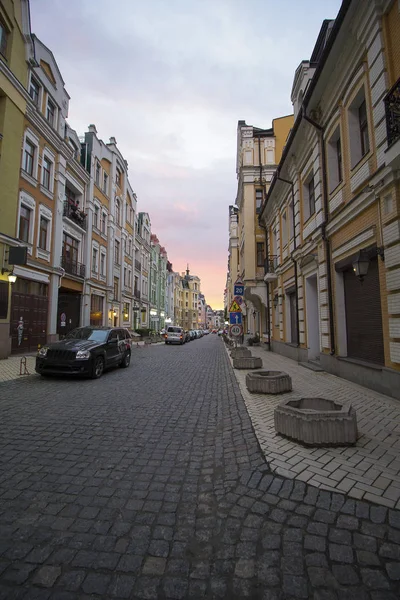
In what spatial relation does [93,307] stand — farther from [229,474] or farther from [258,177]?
[229,474]

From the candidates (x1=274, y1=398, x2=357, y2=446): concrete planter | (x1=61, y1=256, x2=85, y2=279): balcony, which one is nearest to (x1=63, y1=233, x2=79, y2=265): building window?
(x1=61, y1=256, x2=85, y2=279): balcony

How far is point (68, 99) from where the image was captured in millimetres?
20938

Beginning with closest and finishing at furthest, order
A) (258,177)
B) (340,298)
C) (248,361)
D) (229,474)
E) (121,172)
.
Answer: (229,474) < (340,298) < (248,361) < (258,177) < (121,172)

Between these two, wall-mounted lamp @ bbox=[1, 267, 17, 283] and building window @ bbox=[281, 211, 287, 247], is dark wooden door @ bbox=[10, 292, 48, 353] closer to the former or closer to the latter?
wall-mounted lamp @ bbox=[1, 267, 17, 283]

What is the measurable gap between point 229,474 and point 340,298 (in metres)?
7.45

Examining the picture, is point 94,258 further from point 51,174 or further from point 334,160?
point 334,160

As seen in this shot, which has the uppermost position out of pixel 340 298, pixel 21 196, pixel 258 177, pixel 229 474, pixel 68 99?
pixel 68 99

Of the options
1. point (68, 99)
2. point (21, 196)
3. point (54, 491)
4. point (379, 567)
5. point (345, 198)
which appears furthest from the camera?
point (68, 99)

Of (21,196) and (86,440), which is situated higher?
(21,196)

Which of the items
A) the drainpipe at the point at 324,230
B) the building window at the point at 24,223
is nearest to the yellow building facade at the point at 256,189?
the drainpipe at the point at 324,230

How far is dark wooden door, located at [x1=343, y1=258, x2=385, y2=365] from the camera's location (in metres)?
7.52

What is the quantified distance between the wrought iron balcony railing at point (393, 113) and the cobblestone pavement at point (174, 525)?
6.22m

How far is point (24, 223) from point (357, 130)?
630 inches

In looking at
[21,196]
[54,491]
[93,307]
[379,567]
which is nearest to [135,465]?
[54,491]
